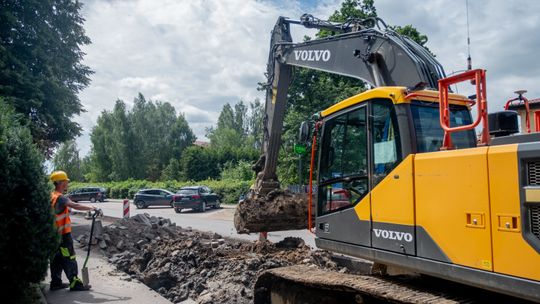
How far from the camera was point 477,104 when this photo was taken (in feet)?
12.9

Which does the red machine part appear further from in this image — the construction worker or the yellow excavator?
the construction worker

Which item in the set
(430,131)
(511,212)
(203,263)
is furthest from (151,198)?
(511,212)

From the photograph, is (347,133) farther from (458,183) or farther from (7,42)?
(7,42)

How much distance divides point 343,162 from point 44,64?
536 inches

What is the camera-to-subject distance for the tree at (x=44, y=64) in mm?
14359

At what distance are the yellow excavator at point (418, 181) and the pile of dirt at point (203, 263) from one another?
1.54 m

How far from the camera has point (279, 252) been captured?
30.4ft

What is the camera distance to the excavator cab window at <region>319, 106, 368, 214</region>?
16.3 ft

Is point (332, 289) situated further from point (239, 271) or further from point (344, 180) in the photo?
point (239, 271)

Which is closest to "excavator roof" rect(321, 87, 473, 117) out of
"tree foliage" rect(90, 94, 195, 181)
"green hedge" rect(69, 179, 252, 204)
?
"green hedge" rect(69, 179, 252, 204)

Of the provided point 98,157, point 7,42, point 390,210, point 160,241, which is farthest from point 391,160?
point 98,157

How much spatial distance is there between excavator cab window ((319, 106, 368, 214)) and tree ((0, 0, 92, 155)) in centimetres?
1112

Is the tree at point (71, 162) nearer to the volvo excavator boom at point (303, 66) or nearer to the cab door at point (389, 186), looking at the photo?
the volvo excavator boom at point (303, 66)

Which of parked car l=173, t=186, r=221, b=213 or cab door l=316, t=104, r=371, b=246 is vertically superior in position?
cab door l=316, t=104, r=371, b=246
